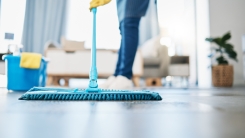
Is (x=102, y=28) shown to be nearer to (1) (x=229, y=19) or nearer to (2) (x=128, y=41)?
(1) (x=229, y=19)

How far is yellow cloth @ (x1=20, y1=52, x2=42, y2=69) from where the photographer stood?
5.23ft

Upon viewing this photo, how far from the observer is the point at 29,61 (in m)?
1.61

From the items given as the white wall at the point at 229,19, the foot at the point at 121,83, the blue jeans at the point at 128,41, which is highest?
the white wall at the point at 229,19

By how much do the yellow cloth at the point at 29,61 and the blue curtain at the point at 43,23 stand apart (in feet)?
12.6

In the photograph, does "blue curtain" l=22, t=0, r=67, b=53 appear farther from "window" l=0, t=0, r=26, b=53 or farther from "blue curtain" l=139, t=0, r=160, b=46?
"window" l=0, t=0, r=26, b=53

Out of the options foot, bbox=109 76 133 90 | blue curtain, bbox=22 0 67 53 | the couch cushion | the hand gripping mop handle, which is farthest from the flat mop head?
blue curtain, bbox=22 0 67 53

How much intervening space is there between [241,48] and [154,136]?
12.1 feet

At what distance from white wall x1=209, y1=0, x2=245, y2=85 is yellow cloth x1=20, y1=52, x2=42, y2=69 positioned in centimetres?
280

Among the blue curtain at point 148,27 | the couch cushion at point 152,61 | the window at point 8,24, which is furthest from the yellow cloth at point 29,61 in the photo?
the blue curtain at point 148,27

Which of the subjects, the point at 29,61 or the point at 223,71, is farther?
the point at 223,71

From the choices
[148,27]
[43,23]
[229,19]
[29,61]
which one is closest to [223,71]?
[229,19]

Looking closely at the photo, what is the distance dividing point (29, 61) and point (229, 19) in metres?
3.04

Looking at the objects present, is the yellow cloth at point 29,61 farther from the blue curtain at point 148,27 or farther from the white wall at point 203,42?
the blue curtain at point 148,27

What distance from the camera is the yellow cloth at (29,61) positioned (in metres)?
1.60
